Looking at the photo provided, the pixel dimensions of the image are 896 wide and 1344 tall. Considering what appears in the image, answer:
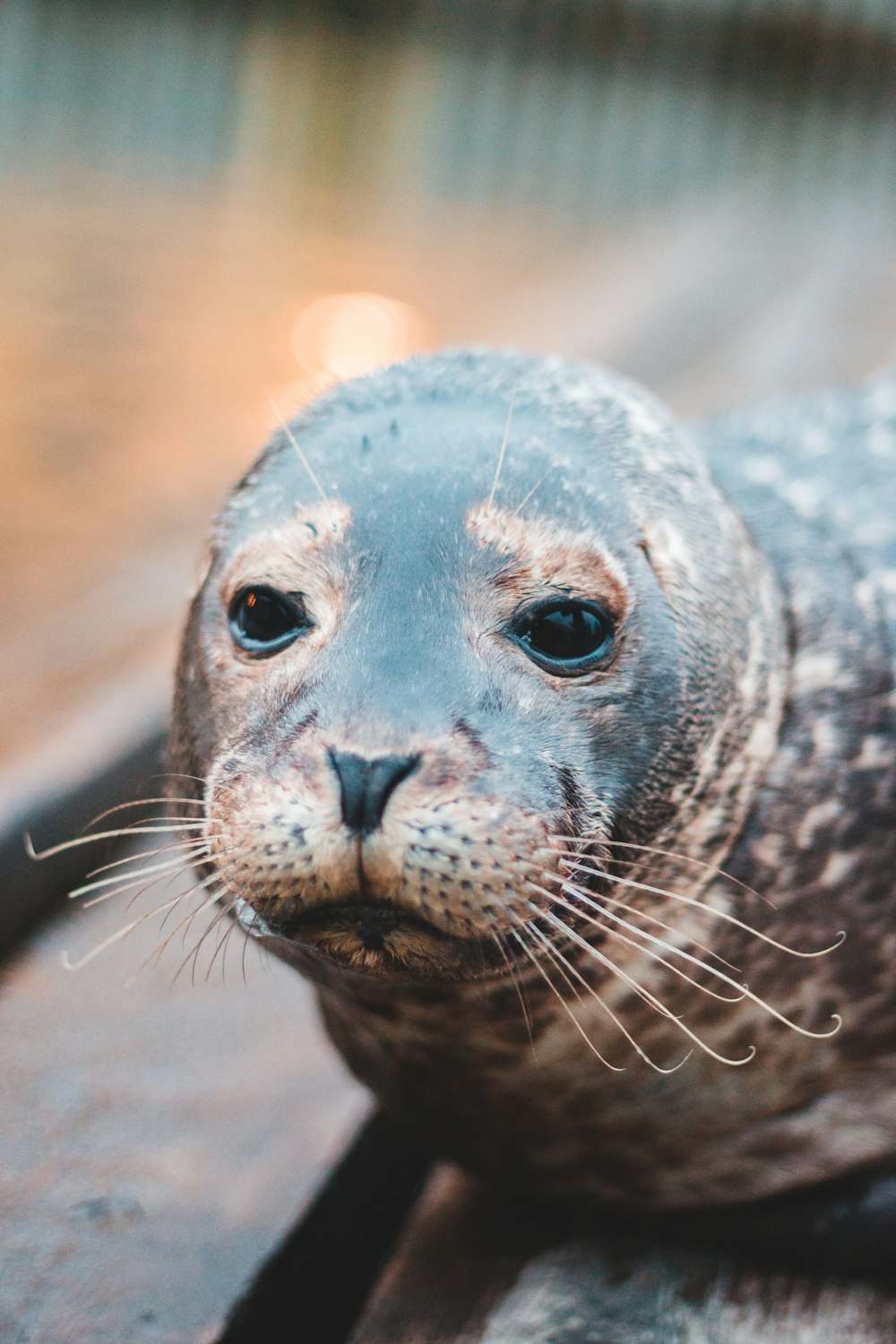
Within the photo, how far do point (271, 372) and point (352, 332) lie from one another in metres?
0.70

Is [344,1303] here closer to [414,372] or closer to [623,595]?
[623,595]

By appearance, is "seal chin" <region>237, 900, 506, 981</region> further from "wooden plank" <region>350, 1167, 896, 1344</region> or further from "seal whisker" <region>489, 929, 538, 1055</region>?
"wooden plank" <region>350, 1167, 896, 1344</region>

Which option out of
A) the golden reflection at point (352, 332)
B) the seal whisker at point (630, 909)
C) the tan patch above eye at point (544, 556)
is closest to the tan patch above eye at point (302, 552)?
the tan patch above eye at point (544, 556)

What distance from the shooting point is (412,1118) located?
1.93 m

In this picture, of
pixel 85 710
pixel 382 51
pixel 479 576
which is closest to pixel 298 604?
pixel 479 576

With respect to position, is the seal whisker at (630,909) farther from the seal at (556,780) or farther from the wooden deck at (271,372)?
the wooden deck at (271,372)

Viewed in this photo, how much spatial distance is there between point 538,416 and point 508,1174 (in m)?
0.95

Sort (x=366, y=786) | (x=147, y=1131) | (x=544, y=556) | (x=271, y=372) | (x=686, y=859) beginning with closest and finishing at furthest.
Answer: (x=366, y=786), (x=544, y=556), (x=686, y=859), (x=147, y=1131), (x=271, y=372)

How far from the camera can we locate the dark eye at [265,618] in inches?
64.2

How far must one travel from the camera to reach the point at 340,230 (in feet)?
32.6

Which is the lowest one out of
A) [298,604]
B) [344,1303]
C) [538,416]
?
[344,1303]

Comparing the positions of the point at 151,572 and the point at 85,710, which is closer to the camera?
the point at 85,710

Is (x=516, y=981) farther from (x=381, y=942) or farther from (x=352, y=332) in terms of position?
(x=352, y=332)

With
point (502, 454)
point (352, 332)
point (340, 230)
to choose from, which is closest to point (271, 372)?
point (352, 332)
